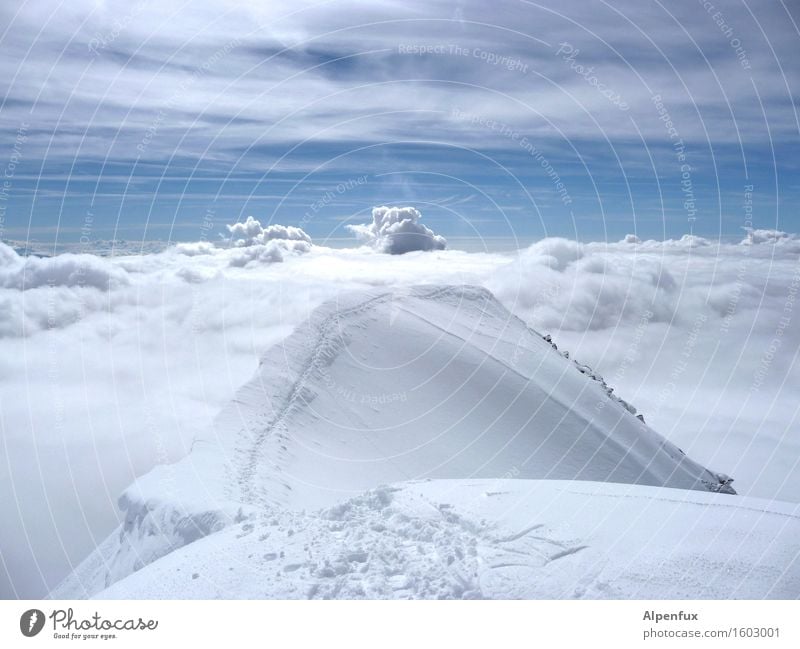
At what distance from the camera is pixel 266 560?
14.0 ft

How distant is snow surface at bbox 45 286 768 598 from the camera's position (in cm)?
471

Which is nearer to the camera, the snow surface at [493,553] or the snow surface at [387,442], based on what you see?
the snow surface at [493,553]

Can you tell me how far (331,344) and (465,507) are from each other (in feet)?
21.9

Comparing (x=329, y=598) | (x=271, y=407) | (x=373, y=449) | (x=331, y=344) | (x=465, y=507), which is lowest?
(x=329, y=598)

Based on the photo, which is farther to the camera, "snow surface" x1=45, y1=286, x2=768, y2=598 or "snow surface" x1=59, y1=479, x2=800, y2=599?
"snow surface" x1=45, y1=286, x2=768, y2=598

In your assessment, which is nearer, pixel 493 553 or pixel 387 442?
pixel 493 553

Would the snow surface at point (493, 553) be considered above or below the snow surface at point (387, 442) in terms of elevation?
below

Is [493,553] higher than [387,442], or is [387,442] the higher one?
[387,442]

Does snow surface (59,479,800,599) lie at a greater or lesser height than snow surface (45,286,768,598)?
lesser

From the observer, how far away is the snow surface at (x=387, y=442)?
186 inches

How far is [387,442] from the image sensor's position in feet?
30.3
